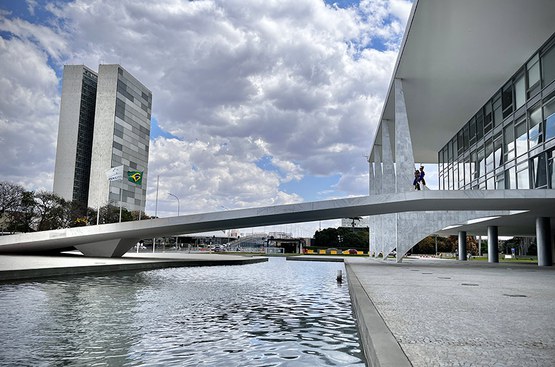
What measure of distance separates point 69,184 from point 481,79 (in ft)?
328

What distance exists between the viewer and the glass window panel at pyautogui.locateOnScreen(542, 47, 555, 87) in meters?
20.2

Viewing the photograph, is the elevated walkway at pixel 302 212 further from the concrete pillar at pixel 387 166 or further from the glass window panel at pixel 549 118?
the concrete pillar at pixel 387 166

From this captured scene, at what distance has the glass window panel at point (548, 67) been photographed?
20.2 meters

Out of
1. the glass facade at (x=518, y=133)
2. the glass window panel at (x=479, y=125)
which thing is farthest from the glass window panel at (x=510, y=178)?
the glass window panel at (x=479, y=125)

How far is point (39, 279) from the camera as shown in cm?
1412

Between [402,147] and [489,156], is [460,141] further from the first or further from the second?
[402,147]

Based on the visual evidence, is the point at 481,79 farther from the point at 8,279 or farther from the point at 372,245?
the point at 372,245

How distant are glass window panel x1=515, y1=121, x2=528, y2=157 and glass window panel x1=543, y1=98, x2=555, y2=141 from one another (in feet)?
7.35

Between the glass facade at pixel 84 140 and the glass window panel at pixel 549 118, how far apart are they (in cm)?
10304

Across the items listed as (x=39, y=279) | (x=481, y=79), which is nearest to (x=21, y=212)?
(x=39, y=279)

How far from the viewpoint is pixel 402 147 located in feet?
85.7

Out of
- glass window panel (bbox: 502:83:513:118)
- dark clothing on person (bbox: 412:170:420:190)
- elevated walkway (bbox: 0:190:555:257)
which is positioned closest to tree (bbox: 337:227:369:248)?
elevated walkway (bbox: 0:190:555:257)

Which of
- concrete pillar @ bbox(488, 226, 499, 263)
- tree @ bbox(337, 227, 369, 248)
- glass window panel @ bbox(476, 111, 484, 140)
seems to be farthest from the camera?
tree @ bbox(337, 227, 369, 248)

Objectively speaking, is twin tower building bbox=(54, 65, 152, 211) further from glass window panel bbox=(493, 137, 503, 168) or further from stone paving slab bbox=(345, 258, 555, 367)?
stone paving slab bbox=(345, 258, 555, 367)
